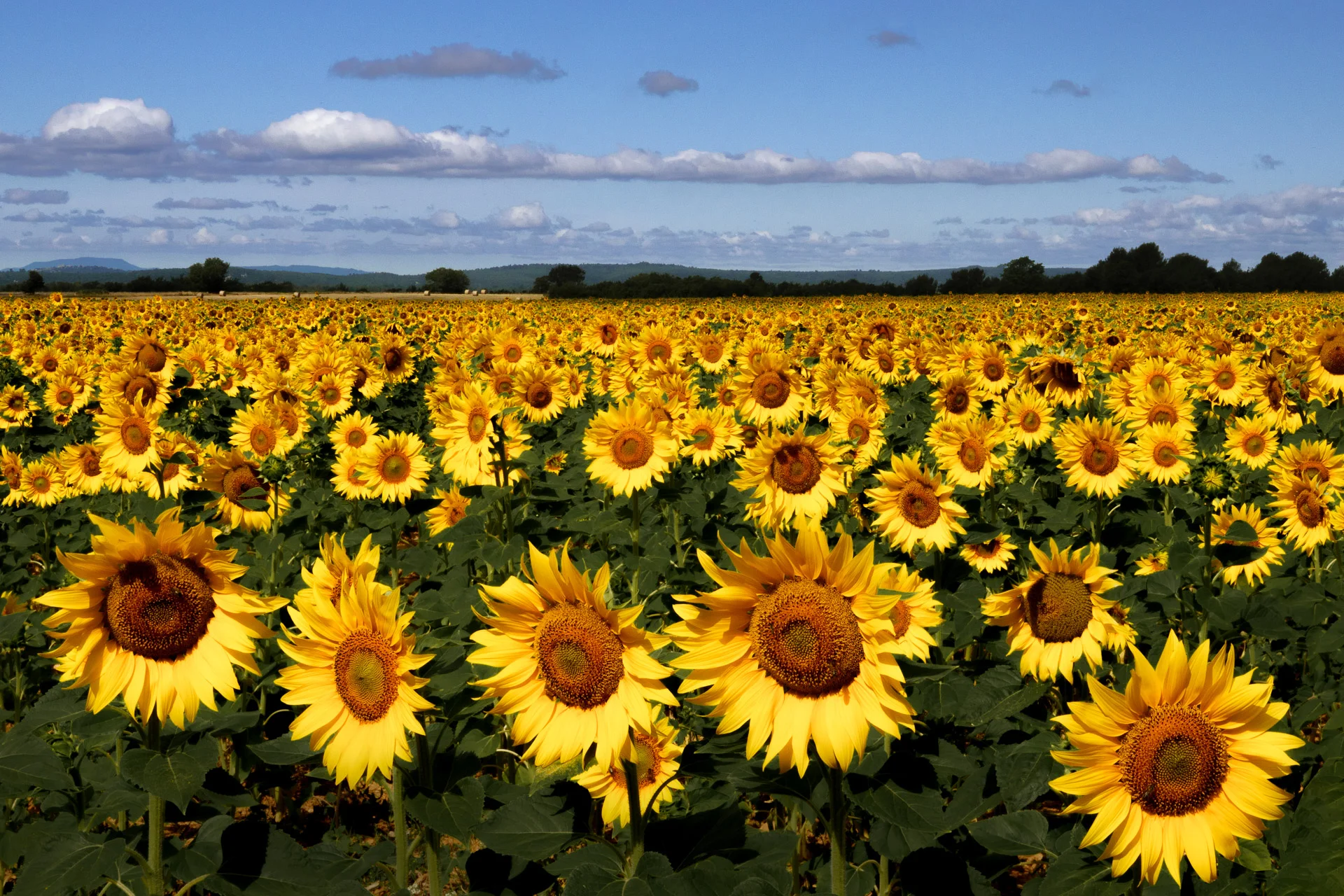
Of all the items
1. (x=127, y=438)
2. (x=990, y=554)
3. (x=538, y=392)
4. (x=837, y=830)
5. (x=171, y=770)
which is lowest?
(x=990, y=554)

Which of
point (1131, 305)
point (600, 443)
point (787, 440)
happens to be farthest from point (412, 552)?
point (1131, 305)

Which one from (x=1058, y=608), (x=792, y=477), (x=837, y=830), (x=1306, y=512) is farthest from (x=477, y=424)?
(x=1306, y=512)

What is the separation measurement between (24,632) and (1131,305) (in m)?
41.0

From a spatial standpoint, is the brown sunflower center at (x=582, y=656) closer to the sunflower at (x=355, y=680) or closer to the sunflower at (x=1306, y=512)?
the sunflower at (x=355, y=680)

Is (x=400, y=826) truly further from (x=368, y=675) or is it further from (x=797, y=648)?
(x=797, y=648)

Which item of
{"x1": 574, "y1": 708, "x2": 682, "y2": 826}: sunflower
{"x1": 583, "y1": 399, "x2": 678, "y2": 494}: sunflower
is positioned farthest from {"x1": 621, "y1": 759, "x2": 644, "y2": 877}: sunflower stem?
{"x1": 583, "y1": 399, "x2": 678, "y2": 494}: sunflower

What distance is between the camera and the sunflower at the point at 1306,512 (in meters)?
6.68

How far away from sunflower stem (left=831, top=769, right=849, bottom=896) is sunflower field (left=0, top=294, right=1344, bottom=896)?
0.05 ft

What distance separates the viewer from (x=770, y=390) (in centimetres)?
877

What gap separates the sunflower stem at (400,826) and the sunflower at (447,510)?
4991mm

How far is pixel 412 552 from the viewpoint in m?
6.13

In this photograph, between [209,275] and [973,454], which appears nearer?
[973,454]

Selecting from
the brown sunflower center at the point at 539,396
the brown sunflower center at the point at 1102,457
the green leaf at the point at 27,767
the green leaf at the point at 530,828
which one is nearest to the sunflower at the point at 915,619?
the green leaf at the point at 530,828

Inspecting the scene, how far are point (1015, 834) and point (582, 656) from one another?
5.37 ft
